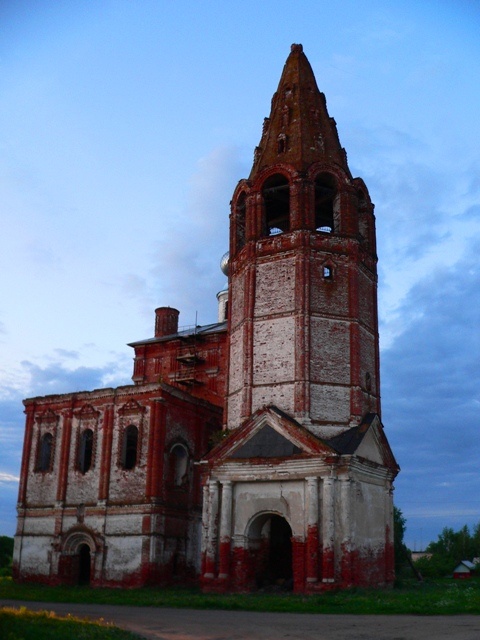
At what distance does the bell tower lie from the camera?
87.0 ft

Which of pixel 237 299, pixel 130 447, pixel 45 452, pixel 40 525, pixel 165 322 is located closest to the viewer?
pixel 237 299

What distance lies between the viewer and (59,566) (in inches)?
1181

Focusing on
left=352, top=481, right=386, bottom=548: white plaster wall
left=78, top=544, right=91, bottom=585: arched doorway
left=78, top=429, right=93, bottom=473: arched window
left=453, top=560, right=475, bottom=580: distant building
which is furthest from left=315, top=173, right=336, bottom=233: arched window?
left=453, top=560, right=475, bottom=580: distant building

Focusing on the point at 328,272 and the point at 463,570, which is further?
the point at 463,570

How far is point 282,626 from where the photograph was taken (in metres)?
14.7

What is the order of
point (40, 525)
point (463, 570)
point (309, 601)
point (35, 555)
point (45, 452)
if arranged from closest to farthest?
point (309, 601) < point (35, 555) < point (40, 525) < point (45, 452) < point (463, 570)

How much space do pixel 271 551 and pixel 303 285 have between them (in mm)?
10415

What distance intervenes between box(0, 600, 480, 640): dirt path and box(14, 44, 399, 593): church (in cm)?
661

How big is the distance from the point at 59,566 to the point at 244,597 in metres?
11.7

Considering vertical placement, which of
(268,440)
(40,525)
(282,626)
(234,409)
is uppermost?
(234,409)

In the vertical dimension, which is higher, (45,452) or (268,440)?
(45,452)

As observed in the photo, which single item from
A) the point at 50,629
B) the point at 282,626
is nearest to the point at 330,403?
the point at 282,626

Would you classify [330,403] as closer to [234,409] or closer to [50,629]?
[234,409]

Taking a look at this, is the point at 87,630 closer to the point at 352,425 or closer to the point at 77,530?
the point at 352,425
